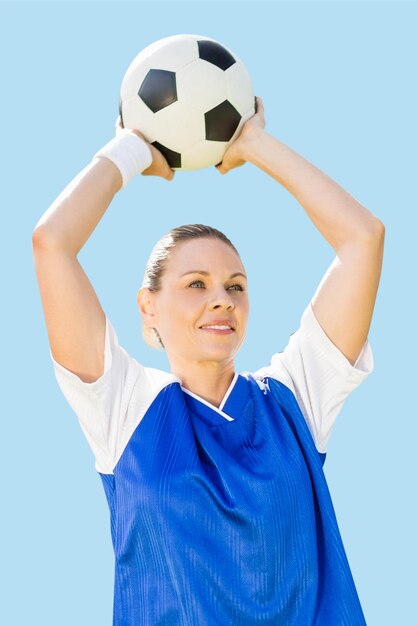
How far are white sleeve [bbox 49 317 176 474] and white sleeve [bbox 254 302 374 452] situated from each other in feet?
1.57

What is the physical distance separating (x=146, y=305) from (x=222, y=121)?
2.22 feet

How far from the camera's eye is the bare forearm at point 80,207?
258 cm

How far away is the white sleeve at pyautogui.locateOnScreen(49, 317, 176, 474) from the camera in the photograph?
264 centimetres

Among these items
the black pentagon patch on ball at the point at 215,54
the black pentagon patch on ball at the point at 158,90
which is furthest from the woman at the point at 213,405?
the black pentagon patch on ball at the point at 215,54

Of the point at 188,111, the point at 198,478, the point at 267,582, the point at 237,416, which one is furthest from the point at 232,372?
the point at 188,111

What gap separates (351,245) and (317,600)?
113 centimetres

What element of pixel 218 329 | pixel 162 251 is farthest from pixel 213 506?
pixel 162 251

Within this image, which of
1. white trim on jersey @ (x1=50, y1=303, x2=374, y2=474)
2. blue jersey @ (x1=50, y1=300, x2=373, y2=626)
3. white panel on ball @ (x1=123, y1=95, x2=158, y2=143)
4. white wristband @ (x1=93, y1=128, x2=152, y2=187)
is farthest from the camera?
white panel on ball @ (x1=123, y1=95, x2=158, y2=143)

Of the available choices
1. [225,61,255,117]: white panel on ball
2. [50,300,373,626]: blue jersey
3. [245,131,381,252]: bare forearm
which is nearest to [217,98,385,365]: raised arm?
[245,131,381,252]: bare forearm

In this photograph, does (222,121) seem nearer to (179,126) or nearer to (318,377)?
(179,126)

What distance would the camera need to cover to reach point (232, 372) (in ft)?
9.52

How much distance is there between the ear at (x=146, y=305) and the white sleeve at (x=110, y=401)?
22 cm

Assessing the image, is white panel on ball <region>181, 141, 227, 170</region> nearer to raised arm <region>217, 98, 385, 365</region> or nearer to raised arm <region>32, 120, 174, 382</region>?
raised arm <region>217, 98, 385, 365</region>

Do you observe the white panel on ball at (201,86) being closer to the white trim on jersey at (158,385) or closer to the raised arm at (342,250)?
the raised arm at (342,250)
